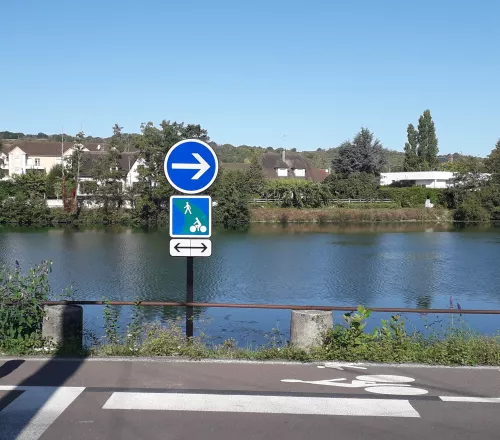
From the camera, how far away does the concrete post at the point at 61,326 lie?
6789 mm

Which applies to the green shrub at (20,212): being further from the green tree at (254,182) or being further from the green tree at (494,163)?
the green tree at (494,163)

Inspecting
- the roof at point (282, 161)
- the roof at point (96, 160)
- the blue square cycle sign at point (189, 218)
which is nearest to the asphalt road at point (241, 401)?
the blue square cycle sign at point (189, 218)

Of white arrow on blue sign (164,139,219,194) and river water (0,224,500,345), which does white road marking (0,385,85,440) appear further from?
river water (0,224,500,345)

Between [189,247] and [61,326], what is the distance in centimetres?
177

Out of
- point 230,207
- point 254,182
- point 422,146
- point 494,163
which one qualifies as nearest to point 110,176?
point 230,207

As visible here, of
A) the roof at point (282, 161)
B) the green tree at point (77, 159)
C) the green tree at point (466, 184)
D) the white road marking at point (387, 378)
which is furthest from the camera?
the roof at point (282, 161)

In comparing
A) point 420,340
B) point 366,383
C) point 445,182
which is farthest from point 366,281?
point 445,182

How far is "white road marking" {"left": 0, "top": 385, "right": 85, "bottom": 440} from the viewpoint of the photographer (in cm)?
440

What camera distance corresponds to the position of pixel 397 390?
5.42 m

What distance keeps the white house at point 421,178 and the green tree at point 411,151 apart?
703cm

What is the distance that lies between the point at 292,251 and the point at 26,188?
122 ft

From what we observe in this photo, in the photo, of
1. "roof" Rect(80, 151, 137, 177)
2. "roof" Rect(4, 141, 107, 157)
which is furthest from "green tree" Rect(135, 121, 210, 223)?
"roof" Rect(4, 141, 107, 157)

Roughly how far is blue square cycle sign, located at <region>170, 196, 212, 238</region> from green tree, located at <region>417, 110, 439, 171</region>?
7696 cm

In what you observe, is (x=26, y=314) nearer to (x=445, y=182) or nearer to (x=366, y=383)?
(x=366, y=383)
